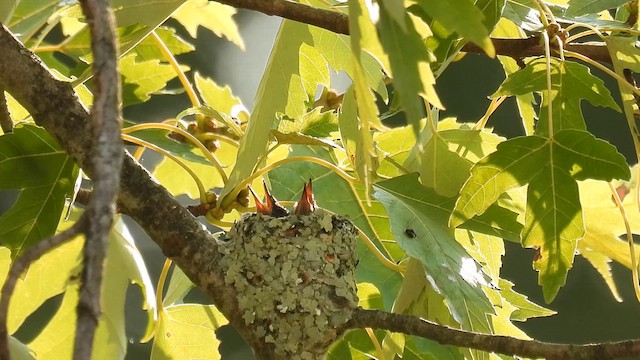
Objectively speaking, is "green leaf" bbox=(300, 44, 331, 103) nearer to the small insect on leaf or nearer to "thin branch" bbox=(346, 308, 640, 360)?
the small insect on leaf

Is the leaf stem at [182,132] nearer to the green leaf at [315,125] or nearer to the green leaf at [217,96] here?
the green leaf at [315,125]

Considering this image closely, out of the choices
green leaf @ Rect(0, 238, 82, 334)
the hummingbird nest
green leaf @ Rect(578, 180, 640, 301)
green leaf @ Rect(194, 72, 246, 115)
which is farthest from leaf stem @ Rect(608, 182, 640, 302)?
green leaf @ Rect(0, 238, 82, 334)

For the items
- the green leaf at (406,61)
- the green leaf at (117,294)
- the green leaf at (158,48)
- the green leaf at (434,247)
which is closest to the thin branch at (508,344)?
the green leaf at (434,247)

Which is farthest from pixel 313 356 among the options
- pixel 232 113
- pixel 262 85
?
pixel 232 113

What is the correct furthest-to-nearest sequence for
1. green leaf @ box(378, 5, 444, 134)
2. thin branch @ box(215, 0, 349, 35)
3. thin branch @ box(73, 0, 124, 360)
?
1. thin branch @ box(215, 0, 349, 35)
2. green leaf @ box(378, 5, 444, 134)
3. thin branch @ box(73, 0, 124, 360)

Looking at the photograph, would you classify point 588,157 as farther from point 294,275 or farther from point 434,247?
point 294,275

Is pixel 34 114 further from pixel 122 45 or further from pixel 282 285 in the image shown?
pixel 282 285

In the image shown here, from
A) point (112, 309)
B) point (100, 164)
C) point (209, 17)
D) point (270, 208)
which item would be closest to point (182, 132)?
point (270, 208)
